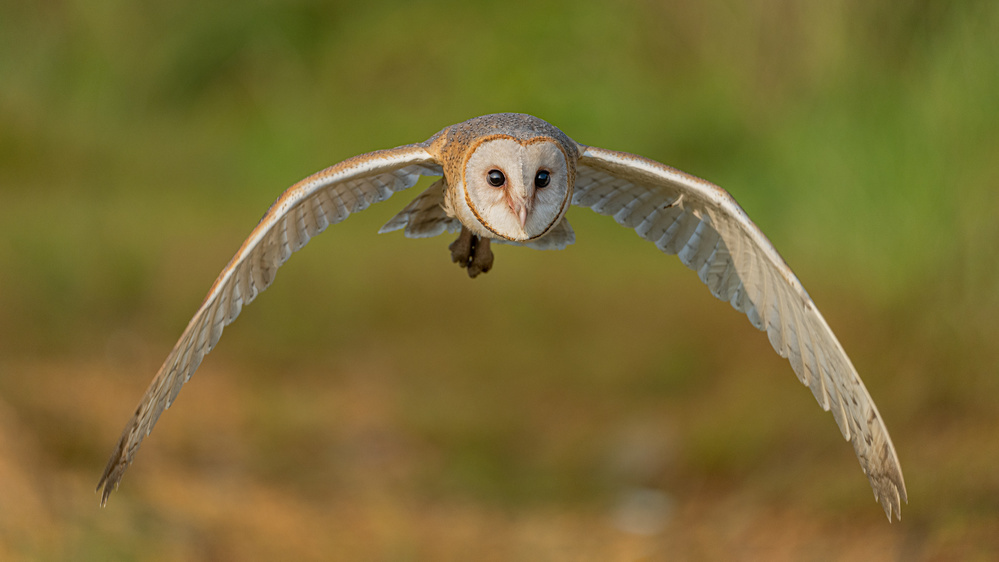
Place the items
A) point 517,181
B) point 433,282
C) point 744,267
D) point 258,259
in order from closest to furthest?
point 517,181 → point 258,259 → point 744,267 → point 433,282

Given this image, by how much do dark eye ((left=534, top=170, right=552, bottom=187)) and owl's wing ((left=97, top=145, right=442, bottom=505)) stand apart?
0.29 m

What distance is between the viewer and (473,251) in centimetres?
243

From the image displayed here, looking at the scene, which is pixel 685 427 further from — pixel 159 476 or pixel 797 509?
pixel 159 476

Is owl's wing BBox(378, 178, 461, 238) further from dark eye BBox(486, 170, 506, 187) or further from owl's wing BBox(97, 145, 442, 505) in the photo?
dark eye BBox(486, 170, 506, 187)

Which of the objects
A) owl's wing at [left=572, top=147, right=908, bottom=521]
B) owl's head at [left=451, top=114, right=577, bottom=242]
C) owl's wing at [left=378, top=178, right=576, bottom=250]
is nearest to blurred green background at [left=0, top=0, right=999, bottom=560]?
owl's wing at [left=572, top=147, right=908, bottom=521]

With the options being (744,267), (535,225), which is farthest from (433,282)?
(535,225)

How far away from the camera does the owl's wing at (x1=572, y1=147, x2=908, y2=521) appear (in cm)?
212

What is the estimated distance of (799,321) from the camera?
2252 mm

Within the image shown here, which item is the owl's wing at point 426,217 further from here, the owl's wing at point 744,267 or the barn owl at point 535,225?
the owl's wing at point 744,267

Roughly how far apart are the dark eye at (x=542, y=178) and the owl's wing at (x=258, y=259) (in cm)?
29

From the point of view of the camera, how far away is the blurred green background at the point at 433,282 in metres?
4.56

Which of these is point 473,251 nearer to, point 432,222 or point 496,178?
point 432,222

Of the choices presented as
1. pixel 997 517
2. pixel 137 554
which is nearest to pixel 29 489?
pixel 137 554

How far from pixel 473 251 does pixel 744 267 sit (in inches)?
26.0
